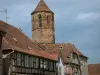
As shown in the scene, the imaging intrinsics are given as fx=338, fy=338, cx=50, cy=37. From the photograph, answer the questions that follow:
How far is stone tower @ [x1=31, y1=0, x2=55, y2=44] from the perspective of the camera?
81.1m

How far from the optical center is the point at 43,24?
270 feet

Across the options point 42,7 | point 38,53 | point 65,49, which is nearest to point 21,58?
point 38,53

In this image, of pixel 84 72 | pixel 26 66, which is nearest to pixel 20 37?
pixel 26 66

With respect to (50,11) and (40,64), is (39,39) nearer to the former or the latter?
(50,11)

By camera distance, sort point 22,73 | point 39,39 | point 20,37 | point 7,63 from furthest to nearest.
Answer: point 39,39 → point 20,37 → point 22,73 → point 7,63

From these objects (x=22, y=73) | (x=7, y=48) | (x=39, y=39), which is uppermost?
(x=39, y=39)

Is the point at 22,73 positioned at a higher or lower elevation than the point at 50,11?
lower

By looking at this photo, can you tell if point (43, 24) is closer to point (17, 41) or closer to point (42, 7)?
point (42, 7)

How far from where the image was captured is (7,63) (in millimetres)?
41094

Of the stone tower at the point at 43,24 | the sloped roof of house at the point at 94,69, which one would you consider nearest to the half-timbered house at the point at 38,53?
the stone tower at the point at 43,24

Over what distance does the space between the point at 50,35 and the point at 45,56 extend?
103 ft

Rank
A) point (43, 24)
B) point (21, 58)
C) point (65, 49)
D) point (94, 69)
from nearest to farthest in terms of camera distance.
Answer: point (21, 58)
point (65, 49)
point (43, 24)
point (94, 69)

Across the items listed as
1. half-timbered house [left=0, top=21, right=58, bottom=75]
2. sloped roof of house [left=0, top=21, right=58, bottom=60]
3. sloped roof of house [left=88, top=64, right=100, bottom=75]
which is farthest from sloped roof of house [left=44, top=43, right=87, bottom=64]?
sloped roof of house [left=88, top=64, right=100, bottom=75]

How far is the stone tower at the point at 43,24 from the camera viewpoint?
8112 centimetres
